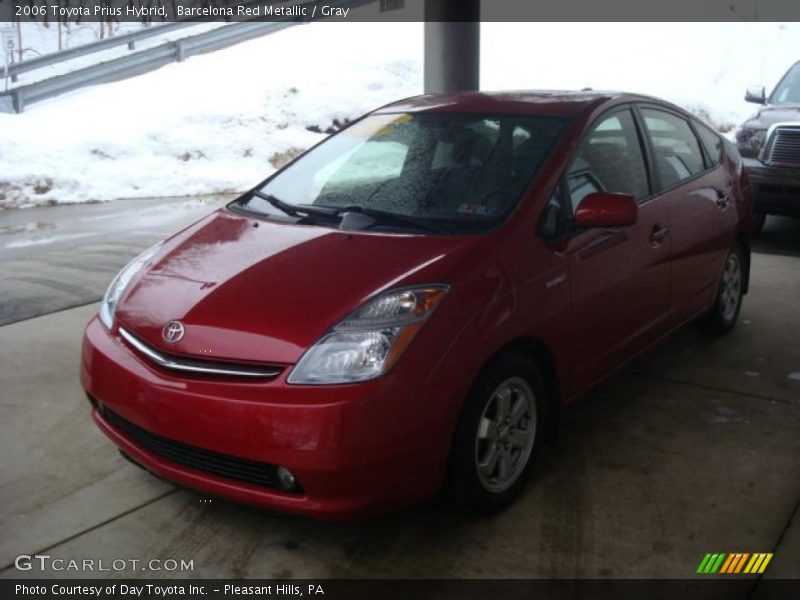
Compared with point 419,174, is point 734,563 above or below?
below

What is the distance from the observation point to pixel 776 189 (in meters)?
7.82

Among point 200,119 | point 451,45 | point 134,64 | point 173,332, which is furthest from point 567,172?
point 134,64

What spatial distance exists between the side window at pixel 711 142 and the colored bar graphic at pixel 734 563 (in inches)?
105

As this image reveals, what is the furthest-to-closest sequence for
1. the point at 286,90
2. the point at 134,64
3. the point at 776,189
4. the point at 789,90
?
the point at 134,64 → the point at 286,90 → the point at 789,90 → the point at 776,189

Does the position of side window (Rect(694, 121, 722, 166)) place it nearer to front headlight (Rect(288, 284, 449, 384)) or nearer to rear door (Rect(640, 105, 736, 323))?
rear door (Rect(640, 105, 736, 323))

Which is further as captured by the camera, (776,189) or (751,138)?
(751,138)

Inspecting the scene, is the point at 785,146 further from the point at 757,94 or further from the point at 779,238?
the point at 757,94

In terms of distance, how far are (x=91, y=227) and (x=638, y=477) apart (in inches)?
273

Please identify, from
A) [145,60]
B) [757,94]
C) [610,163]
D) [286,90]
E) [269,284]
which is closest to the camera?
[269,284]

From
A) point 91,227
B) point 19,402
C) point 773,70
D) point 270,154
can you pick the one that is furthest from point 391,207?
point 773,70

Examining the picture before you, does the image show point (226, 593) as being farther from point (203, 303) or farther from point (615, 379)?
point (615, 379)

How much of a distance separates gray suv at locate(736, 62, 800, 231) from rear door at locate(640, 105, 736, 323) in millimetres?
3189

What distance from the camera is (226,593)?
8.99 ft

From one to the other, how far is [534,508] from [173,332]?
1523mm
